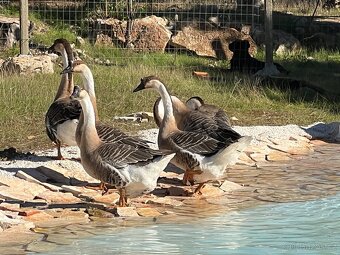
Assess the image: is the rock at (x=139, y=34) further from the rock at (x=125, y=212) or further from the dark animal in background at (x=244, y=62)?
the rock at (x=125, y=212)

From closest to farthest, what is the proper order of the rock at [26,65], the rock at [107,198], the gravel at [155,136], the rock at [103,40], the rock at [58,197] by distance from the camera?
the rock at [58,197] → the rock at [107,198] → the gravel at [155,136] → the rock at [26,65] → the rock at [103,40]

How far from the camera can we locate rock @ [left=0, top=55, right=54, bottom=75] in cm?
1368

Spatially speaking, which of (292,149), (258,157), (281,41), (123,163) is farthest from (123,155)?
(281,41)

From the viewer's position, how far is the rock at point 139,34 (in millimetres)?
19156

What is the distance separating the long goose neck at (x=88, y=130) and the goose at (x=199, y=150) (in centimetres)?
93

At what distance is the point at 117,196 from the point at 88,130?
789 millimetres

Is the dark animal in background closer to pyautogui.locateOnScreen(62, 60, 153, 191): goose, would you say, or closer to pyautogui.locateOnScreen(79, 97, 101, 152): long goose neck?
pyautogui.locateOnScreen(62, 60, 153, 191): goose

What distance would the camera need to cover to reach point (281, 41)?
2091cm

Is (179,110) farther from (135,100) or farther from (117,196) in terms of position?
(135,100)

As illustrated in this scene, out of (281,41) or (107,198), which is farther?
Answer: (281,41)

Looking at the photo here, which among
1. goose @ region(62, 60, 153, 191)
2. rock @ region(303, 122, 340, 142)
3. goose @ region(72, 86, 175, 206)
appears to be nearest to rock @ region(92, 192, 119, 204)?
goose @ region(62, 60, 153, 191)

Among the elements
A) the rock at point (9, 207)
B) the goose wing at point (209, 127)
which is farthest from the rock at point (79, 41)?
the rock at point (9, 207)

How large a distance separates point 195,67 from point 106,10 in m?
4.99

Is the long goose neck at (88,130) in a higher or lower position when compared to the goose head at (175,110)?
higher
